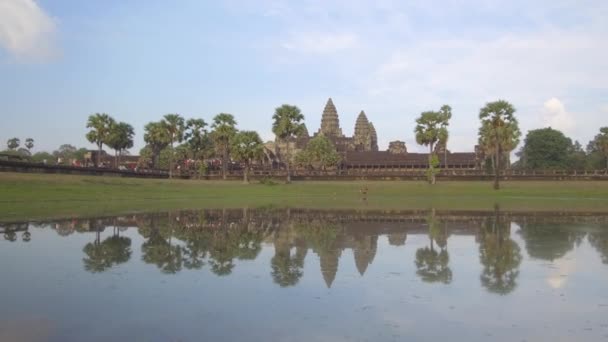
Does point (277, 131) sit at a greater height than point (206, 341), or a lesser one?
greater

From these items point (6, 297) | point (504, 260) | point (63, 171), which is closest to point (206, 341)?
point (6, 297)

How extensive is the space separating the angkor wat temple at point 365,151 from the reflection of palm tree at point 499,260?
66.3 m

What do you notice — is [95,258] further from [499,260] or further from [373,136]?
[373,136]

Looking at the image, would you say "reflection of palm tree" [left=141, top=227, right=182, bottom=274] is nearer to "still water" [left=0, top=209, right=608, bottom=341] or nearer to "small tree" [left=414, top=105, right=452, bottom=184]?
"still water" [left=0, top=209, right=608, bottom=341]

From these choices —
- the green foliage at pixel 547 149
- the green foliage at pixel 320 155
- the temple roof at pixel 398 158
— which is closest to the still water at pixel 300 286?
the temple roof at pixel 398 158

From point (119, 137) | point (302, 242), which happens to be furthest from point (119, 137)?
point (302, 242)

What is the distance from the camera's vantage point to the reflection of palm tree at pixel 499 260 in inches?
511

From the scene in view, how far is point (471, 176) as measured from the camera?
82.1 metres

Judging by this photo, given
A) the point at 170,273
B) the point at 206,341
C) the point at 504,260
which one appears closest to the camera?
the point at 206,341

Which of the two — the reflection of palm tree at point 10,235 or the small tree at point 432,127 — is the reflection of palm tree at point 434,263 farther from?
the small tree at point 432,127

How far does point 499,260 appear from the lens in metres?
16.6

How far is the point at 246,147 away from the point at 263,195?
78.5 ft

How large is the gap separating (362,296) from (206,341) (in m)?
4.10

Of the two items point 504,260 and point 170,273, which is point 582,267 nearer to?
point 504,260
